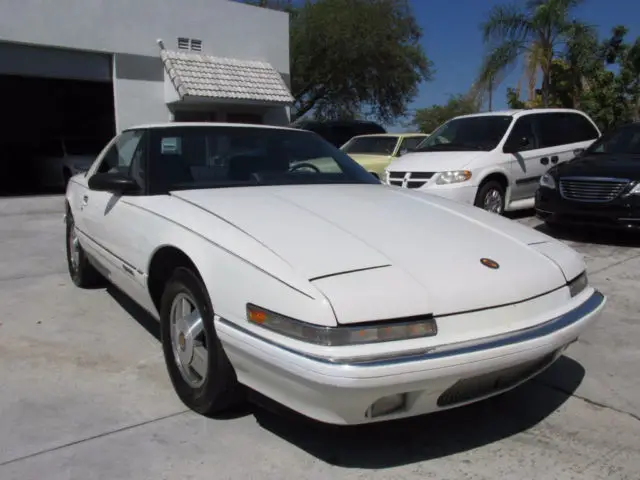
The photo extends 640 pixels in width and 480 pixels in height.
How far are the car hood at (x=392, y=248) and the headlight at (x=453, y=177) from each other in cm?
471

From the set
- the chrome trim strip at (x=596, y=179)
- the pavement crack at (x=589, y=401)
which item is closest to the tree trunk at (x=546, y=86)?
the chrome trim strip at (x=596, y=179)

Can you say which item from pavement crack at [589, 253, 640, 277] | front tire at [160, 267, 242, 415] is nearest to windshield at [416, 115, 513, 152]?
pavement crack at [589, 253, 640, 277]

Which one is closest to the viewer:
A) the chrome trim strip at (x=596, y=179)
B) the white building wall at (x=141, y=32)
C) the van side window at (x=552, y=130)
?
the chrome trim strip at (x=596, y=179)

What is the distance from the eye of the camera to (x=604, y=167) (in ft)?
23.6

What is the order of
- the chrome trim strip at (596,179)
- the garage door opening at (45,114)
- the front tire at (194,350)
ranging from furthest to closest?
the garage door opening at (45,114) < the chrome trim strip at (596,179) < the front tire at (194,350)

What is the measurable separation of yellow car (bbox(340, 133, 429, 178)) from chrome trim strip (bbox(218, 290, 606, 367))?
8533 mm

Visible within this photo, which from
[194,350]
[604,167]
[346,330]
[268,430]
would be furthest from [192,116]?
[346,330]

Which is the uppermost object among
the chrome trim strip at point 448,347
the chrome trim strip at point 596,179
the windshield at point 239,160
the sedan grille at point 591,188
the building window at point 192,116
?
the building window at point 192,116

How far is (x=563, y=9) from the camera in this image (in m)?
16.2

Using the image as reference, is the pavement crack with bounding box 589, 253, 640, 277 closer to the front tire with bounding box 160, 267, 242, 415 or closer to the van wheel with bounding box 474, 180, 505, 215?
the van wheel with bounding box 474, 180, 505, 215

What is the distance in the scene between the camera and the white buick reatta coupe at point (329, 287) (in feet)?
7.61

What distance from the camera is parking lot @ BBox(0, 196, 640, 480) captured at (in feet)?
8.50

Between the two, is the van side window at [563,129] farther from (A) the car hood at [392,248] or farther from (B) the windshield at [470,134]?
(A) the car hood at [392,248]

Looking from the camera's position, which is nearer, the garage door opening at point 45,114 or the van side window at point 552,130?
the van side window at point 552,130
